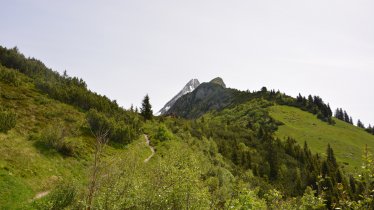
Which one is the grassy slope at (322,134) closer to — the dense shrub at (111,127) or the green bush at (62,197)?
the dense shrub at (111,127)

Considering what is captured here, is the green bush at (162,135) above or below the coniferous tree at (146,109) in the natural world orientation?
below

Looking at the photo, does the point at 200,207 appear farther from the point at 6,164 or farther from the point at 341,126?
the point at 341,126

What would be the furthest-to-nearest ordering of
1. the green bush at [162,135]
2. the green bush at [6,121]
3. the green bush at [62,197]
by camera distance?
1. the green bush at [162,135]
2. the green bush at [6,121]
3. the green bush at [62,197]

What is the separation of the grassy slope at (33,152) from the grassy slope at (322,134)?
117 m

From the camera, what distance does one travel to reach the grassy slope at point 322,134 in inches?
5610

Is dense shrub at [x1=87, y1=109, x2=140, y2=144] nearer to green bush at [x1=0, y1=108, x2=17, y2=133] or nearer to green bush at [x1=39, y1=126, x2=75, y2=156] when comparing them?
green bush at [x1=39, y1=126, x2=75, y2=156]

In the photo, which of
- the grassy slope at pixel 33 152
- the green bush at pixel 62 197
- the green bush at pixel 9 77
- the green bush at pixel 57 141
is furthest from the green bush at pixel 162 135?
the green bush at pixel 62 197

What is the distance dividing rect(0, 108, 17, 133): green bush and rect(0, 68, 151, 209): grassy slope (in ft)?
1.85

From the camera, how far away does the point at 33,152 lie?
31016 mm

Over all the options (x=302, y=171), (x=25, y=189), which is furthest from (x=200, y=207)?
(x=302, y=171)

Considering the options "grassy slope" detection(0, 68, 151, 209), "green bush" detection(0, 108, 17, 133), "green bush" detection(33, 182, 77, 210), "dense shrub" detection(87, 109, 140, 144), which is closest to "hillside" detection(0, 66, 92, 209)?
"grassy slope" detection(0, 68, 151, 209)

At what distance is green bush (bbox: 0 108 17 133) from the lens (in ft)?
107

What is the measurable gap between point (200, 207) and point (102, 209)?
483 centimetres

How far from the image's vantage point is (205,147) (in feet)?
264
